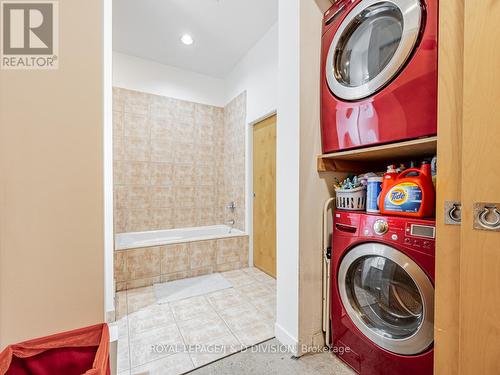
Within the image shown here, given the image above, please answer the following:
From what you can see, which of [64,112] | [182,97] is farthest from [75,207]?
[182,97]

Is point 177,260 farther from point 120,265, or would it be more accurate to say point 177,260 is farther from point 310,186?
point 310,186

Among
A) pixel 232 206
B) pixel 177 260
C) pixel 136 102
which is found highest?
pixel 136 102

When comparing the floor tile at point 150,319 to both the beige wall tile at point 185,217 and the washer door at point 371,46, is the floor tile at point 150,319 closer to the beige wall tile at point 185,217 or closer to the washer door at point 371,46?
the beige wall tile at point 185,217

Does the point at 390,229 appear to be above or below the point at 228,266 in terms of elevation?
above

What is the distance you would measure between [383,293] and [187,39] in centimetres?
320

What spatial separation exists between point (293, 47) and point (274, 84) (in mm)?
1182

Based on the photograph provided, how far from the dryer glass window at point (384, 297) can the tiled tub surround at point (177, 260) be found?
1.79m

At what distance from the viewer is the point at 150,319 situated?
5.67 ft

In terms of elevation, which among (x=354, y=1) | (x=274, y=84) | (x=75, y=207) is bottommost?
(x=75, y=207)

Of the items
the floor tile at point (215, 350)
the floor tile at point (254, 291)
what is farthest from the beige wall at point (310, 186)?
the floor tile at point (254, 291)

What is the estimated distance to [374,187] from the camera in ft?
3.86

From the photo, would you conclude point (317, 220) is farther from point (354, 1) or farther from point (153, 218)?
point (153, 218)

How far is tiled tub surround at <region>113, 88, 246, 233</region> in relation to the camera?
298 cm

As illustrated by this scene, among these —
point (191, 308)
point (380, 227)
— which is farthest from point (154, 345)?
point (380, 227)
